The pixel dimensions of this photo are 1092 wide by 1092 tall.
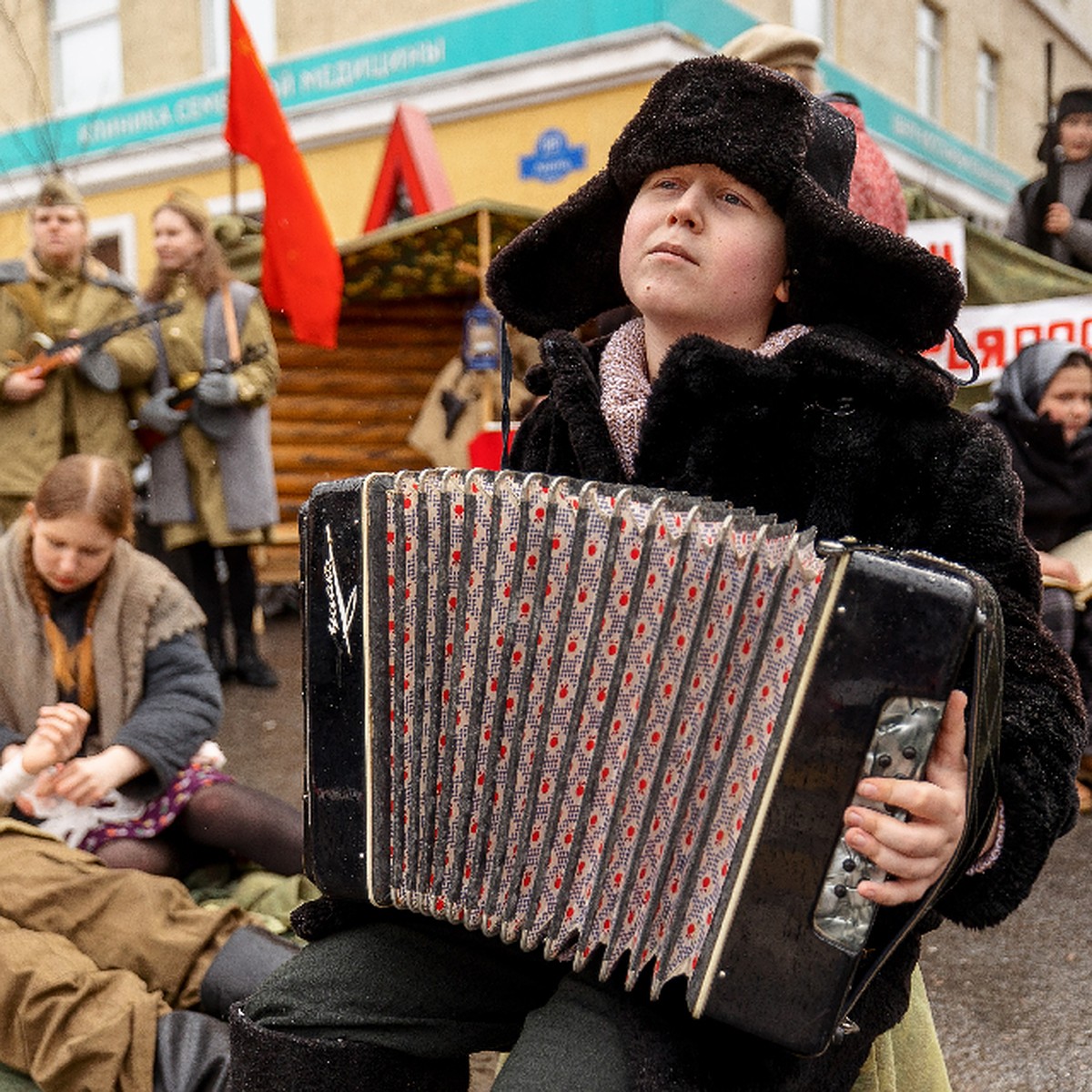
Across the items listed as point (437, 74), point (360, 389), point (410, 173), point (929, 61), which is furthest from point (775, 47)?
point (929, 61)

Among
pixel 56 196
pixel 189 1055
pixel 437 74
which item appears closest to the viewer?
pixel 189 1055

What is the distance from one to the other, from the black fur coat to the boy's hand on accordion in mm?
175

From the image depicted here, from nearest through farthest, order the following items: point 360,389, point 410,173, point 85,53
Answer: point 360,389 → point 410,173 → point 85,53

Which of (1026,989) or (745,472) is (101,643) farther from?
(1026,989)

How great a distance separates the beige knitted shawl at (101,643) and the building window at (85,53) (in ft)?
38.8

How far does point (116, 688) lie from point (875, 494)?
2.05m

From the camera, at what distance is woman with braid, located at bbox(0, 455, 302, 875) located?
2.88 m

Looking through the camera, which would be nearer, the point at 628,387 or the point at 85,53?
the point at 628,387

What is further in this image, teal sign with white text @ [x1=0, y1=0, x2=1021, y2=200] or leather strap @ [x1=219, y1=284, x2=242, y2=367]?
teal sign with white text @ [x1=0, y1=0, x2=1021, y2=200]

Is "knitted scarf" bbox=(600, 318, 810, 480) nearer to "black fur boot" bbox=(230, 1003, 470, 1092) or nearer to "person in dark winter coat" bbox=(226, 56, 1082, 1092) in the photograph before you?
"person in dark winter coat" bbox=(226, 56, 1082, 1092)

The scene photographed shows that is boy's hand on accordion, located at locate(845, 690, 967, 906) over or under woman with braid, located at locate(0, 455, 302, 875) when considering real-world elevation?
over

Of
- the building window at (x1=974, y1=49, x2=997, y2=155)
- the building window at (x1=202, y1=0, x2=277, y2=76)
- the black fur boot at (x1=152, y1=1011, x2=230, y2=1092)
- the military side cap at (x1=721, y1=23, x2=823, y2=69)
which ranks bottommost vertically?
the black fur boot at (x1=152, y1=1011, x2=230, y2=1092)

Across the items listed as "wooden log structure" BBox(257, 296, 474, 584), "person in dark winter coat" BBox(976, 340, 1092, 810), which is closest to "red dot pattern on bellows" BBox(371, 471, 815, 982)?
"person in dark winter coat" BBox(976, 340, 1092, 810)

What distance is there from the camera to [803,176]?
154 cm
